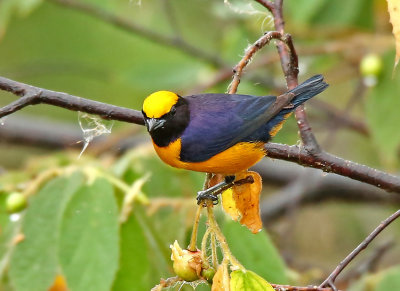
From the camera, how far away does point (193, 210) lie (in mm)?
3000

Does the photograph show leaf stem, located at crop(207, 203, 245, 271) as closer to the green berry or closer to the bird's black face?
the bird's black face

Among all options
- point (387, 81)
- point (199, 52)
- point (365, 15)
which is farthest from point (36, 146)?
point (387, 81)

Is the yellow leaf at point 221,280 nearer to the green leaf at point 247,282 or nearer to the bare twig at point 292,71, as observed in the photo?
the green leaf at point 247,282

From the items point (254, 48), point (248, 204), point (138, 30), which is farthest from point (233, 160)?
point (138, 30)

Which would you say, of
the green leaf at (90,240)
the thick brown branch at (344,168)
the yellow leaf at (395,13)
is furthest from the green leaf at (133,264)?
the yellow leaf at (395,13)

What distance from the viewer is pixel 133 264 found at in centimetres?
271

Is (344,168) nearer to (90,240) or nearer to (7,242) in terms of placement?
(90,240)

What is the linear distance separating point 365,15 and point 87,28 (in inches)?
171

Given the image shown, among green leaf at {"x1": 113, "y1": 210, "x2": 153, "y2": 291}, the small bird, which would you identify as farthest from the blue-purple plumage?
green leaf at {"x1": 113, "y1": 210, "x2": 153, "y2": 291}

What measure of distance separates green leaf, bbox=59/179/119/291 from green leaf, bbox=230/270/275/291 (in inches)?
26.4

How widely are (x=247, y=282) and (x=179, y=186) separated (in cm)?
176

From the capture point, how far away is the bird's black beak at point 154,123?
2521 millimetres

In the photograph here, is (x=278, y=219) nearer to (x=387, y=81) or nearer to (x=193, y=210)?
(x=387, y=81)

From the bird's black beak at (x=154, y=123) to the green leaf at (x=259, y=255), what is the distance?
462 mm
